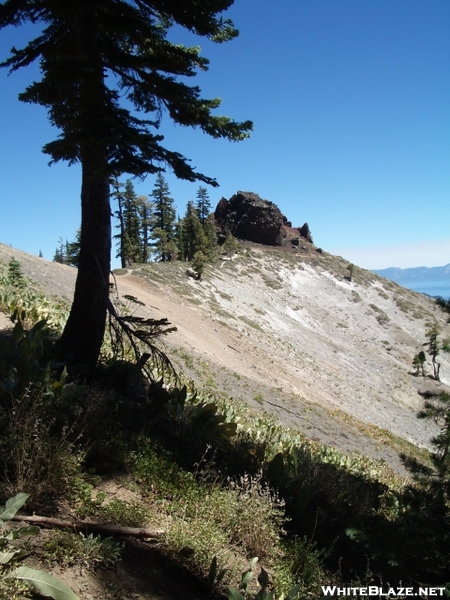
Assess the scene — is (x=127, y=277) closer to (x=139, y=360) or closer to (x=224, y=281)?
(x=224, y=281)

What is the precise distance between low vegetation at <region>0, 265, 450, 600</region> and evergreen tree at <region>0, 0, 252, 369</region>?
1329mm

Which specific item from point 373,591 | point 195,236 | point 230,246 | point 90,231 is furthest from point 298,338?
point 373,591

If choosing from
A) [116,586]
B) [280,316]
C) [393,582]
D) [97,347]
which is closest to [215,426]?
[97,347]

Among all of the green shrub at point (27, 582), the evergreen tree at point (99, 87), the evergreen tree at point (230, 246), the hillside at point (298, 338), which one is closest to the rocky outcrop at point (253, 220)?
the hillside at point (298, 338)

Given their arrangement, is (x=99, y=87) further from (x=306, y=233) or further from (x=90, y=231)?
(x=306, y=233)

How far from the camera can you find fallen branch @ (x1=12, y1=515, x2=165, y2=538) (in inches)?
130

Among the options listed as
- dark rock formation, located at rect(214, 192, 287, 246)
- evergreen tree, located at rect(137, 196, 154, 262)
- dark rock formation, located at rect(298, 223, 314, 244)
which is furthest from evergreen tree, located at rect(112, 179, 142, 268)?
dark rock formation, located at rect(298, 223, 314, 244)

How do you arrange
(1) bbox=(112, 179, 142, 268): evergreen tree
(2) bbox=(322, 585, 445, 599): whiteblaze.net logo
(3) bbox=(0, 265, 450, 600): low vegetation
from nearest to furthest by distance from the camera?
(3) bbox=(0, 265, 450, 600): low vegetation, (2) bbox=(322, 585, 445, 599): whiteblaze.net logo, (1) bbox=(112, 179, 142, 268): evergreen tree

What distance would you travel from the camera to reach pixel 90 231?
23.3 ft

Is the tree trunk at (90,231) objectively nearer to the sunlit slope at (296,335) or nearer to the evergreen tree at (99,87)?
the evergreen tree at (99,87)

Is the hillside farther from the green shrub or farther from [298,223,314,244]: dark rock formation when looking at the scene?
[298,223,314,244]: dark rock formation

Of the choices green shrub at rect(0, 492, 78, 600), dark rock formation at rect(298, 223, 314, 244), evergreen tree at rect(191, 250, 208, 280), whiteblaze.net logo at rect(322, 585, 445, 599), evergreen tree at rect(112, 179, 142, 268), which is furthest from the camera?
dark rock formation at rect(298, 223, 314, 244)

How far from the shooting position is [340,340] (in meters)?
49.6

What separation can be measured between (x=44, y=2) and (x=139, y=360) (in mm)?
6067
